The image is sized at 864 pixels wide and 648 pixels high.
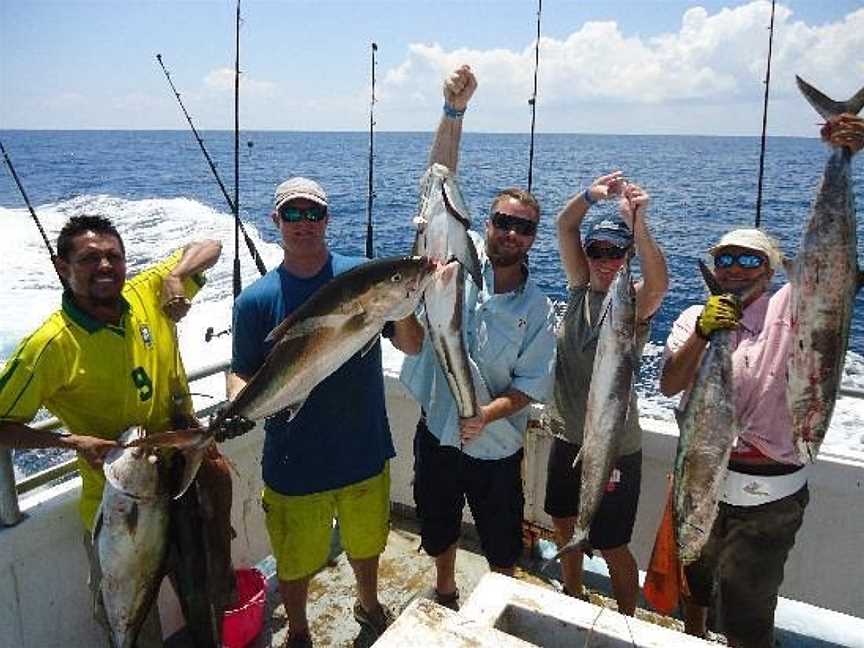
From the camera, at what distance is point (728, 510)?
2670mm

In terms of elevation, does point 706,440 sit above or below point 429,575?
above

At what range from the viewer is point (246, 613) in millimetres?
3162

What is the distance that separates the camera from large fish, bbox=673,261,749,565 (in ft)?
7.91

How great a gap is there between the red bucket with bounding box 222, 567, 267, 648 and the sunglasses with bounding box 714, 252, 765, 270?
2566 millimetres

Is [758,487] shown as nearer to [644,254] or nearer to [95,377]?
[644,254]

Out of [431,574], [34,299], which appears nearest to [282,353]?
[431,574]

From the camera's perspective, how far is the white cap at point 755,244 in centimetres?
253

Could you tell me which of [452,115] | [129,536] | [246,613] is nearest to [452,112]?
[452,115]

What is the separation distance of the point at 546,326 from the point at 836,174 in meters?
1.23

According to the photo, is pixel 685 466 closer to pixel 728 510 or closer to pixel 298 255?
pixel 728 510

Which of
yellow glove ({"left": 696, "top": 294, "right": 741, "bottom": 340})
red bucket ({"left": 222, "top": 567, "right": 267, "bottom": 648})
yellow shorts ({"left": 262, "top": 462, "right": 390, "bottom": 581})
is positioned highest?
yellow glove ({"left": 696, "top": 294, "right": 741, "bottom": 340})

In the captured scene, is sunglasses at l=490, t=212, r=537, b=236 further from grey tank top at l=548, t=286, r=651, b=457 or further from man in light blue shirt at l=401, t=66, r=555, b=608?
grey tank top at l=548, t=286, r=651, b=457

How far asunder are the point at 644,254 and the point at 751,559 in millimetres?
1270

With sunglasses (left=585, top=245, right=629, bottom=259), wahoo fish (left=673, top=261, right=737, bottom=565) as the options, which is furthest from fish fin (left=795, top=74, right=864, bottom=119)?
sunglasses (left=585, top=245, right=629, bottom=259)
